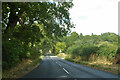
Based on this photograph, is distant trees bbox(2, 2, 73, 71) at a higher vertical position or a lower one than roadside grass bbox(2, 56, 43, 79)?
higher

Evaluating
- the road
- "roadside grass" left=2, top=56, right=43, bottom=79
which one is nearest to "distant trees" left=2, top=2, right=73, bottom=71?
"roadside grass" left=2, top=56, right=43, bottom=79

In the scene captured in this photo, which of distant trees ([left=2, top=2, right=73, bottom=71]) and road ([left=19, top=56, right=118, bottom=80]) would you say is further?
distant trees ([left=2, top=2, right=73, bottom=71])

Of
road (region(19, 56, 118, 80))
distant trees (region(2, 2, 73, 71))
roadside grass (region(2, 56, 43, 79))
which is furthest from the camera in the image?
distant trees (region(2, 2, 73, 71))

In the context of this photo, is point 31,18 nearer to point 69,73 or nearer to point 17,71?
point 17,71

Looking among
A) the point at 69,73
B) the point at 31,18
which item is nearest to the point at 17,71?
the point at 69,73

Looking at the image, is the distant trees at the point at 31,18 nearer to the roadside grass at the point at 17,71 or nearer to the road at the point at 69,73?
the roadside grass at the point at 17,71

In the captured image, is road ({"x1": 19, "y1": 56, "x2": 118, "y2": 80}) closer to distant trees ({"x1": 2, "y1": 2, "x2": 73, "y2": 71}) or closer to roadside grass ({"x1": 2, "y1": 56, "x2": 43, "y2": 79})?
roadside grass ({"x1": 2, "y1": 56, "x2": 43, "y2": 79})

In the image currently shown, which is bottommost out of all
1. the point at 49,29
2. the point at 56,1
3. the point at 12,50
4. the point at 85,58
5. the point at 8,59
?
the point at 85,58

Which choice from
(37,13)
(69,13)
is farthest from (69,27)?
(37,13)

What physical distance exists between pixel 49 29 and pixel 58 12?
2.72m

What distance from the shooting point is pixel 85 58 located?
96.2 feet

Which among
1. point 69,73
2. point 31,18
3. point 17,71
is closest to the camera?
point 69,73

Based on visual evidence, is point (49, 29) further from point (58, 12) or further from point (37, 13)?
point (37, 13)

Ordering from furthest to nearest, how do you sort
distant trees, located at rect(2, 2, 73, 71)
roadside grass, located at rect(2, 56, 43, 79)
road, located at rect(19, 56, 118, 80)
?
distant trees, located at rect(2, 2, 73, 71)
road, located at rect(19, 56, 118, 80)
roadside grass, located at rect(2, 56, 43, 79)
